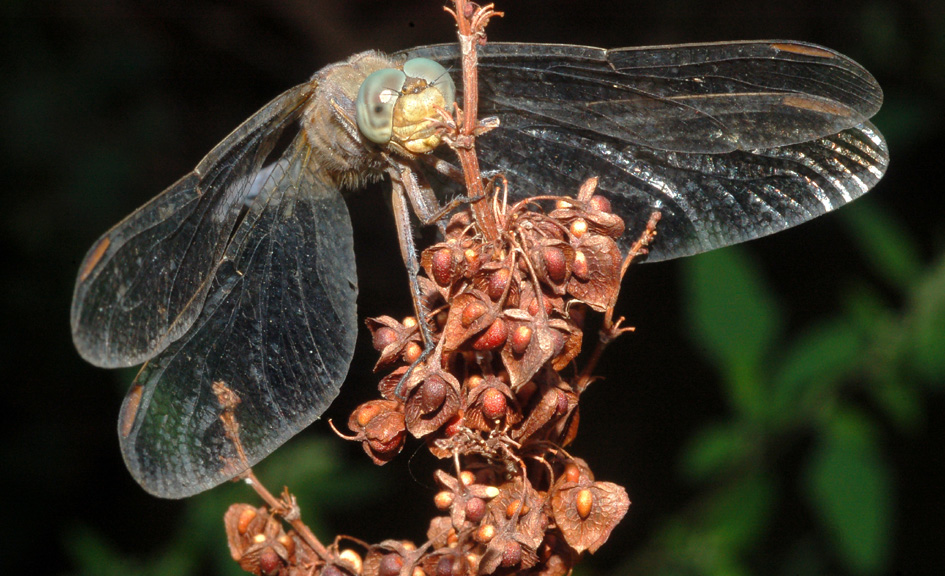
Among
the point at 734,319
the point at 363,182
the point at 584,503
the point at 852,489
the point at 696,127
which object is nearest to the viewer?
the point at 584,503

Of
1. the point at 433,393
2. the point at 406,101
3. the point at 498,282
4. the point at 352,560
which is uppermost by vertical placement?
the point at 406,101

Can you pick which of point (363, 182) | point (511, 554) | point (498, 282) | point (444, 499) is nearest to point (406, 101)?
point (363, 182)

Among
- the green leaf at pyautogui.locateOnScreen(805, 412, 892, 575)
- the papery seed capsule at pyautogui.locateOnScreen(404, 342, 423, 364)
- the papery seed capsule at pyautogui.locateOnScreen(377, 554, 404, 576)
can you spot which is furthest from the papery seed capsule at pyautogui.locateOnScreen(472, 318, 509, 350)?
the green leaf at pyautogui.locateOnScreen(805, 412, 892, 575)

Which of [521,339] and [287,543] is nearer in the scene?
[521,339]

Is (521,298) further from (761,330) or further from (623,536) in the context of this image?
(623,536)

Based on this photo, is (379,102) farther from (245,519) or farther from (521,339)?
(245,519)

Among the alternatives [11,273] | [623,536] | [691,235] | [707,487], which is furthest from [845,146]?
[11,273]

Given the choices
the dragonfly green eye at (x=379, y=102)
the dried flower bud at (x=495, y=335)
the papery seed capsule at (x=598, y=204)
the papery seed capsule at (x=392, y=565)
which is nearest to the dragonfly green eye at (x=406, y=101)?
the dragonfly green eye at (x=379, y=102)

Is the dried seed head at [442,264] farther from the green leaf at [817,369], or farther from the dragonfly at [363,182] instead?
the green leaf at [817,369]
